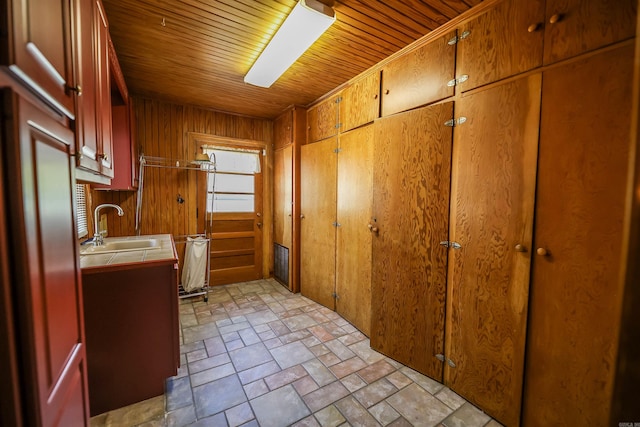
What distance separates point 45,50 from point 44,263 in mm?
587

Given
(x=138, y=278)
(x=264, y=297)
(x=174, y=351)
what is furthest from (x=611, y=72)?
(x=264, y=297)

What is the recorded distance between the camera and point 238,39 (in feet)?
6.63

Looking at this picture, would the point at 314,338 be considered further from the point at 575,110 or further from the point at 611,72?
the point at 611,72

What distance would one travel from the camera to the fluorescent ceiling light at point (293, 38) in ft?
5.30

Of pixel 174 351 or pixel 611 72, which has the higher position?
pixel 611 72

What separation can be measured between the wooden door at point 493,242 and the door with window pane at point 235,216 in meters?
2.99

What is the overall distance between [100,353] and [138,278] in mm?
491

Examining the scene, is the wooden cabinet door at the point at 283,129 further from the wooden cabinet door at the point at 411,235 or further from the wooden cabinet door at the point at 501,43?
the wooden cabinet door at the point at 501,43

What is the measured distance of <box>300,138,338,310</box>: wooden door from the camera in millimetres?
3016

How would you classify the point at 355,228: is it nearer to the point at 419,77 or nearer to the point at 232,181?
the point at 419,77

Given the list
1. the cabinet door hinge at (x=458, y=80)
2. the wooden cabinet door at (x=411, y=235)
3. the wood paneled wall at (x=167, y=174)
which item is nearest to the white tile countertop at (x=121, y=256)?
the wood paneled wall at (x=167, y=174)

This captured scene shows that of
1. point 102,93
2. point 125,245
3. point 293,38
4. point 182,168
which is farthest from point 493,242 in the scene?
point 182,168

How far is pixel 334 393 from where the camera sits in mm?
1792

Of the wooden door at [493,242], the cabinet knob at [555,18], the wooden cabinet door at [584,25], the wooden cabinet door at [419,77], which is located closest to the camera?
the wooden cabinet door at [584,25]
